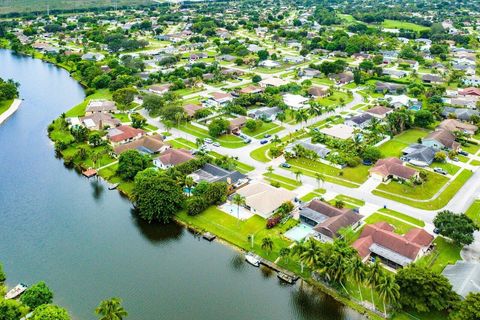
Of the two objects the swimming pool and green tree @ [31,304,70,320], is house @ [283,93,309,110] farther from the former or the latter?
green tree @ [31,304,70,320]

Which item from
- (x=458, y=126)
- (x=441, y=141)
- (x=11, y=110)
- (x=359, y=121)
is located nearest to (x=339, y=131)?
(x=359, y=121)

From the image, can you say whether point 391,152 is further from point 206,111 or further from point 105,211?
point 105,211

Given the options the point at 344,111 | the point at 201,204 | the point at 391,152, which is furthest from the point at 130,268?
the point at 344,111

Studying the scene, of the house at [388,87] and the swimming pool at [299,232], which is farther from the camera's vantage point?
the house at [388,87]

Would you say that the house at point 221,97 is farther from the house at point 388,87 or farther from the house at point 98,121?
the house at point 388,87

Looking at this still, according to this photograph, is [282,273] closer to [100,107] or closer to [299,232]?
[299,232]

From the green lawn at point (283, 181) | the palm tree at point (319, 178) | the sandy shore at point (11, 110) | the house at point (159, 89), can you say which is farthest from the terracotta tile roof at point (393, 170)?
the sandy shore at point (11, 110)

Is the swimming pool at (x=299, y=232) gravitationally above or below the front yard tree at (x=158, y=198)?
below
